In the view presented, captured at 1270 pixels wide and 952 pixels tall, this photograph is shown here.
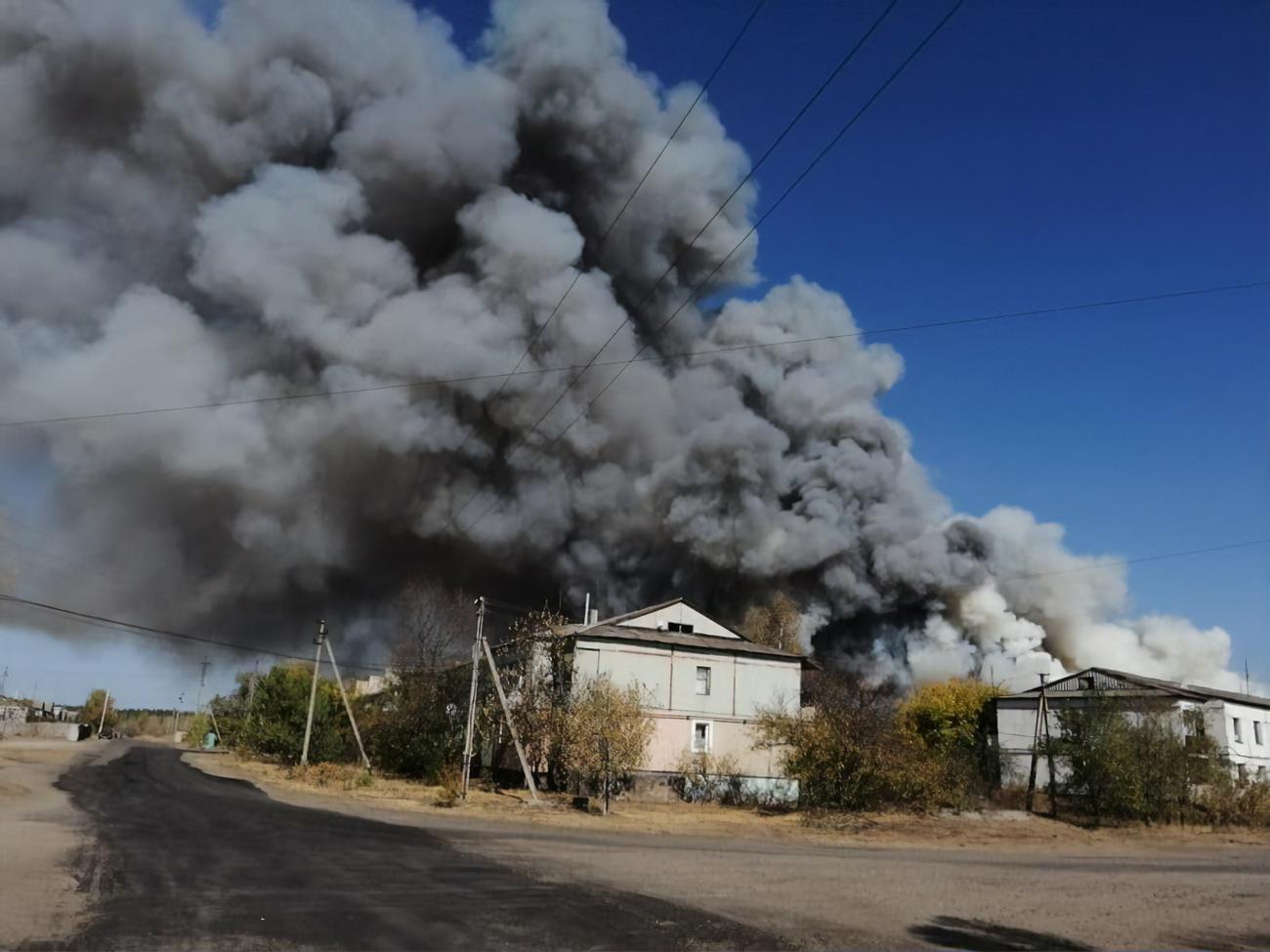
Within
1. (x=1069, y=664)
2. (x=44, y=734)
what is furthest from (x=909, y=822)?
(x=44, y=734)

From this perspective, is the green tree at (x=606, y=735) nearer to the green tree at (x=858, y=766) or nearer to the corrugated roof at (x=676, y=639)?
the green tree at (x=858, y=766)

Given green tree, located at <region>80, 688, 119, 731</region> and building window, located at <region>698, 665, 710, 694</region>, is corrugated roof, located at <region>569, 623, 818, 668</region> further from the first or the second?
green tree, located at <region>80, 688, 119, 731</region>

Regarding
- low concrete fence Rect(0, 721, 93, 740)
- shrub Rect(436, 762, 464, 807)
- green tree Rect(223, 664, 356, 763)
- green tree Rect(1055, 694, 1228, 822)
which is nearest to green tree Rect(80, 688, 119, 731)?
low concrete fence Rect(0, 721, 93, 740)

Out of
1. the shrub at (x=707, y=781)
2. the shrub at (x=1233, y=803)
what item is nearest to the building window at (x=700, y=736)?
the shrub at (x=707, y=781)

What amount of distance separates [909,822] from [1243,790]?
1129 cm

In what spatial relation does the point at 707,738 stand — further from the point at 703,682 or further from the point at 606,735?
the point at 606,735

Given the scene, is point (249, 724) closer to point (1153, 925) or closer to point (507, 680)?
point (507, 680)

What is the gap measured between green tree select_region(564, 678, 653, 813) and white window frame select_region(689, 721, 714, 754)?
7021 mm

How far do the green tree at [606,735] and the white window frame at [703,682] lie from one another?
795cm

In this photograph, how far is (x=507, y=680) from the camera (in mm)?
33750

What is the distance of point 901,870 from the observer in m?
14.5

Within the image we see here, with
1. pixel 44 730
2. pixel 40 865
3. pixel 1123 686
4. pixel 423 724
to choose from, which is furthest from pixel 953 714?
pixel 44 730

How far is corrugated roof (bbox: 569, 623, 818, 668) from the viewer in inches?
1331

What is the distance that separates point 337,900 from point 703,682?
27.0m
